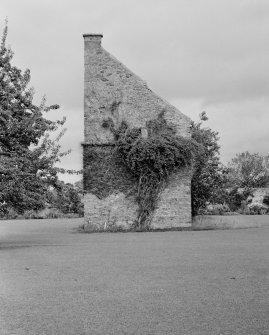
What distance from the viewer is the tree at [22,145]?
20016mm

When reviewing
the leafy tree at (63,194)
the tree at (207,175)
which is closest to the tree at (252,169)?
the tree at (207,175)

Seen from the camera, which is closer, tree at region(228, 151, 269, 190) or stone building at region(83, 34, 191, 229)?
stone building at region(83, 34, 191, 229)

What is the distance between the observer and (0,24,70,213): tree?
20.0m

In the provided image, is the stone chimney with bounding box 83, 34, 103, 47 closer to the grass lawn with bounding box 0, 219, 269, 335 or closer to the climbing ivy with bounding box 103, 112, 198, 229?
the climbing ivy with bounding box 103, 112, 198, 229

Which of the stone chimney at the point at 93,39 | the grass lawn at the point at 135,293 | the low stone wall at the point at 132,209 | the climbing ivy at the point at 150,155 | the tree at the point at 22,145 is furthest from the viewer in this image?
the stone chimney at the point at 93,39

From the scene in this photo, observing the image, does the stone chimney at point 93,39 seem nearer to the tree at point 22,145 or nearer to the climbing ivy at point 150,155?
the climbing ivy at point 150,155

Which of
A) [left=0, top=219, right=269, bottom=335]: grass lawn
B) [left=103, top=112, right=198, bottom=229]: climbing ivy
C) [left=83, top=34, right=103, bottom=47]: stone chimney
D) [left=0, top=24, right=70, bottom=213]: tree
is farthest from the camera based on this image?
[left=83, top=34, right=103, bottom=47]: stone chimney

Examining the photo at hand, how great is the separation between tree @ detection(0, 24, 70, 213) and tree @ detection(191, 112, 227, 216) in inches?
620

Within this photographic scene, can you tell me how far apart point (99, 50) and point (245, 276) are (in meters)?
22.0

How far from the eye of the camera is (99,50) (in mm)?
31750

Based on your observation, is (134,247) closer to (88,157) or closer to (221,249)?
(221,249)

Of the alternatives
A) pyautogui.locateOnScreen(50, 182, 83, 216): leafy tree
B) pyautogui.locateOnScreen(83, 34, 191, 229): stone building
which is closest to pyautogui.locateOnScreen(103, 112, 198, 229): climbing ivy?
pyautogui.locateOnScreen(83, 34, 191, 229): stone building

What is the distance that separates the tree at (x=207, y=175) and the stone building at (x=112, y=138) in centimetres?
464

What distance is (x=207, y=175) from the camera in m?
38.0
